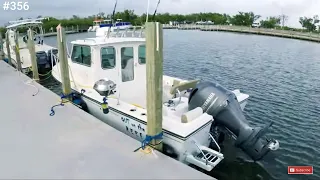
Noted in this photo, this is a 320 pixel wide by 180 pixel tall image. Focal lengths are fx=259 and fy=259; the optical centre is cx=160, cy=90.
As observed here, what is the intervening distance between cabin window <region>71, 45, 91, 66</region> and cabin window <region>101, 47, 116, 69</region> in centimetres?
36

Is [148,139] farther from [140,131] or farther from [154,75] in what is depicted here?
[154,75]

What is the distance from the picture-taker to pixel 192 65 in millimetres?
16906

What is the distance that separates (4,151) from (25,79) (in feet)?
19.4

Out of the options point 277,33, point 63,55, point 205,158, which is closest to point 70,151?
point 205,158

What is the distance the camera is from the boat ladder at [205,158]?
3.99m

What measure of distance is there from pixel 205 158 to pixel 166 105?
1.68 m

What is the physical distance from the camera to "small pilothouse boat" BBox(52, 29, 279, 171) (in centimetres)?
424

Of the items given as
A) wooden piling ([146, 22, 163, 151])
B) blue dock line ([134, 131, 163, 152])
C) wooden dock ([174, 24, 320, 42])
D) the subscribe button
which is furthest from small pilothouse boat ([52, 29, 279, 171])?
wooden dock ([174, 24, 320, 42])

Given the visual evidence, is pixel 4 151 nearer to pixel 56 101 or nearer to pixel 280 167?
pixel 56 101

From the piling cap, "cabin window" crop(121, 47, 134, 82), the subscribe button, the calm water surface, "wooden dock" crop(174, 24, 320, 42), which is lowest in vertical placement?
the subscribe button

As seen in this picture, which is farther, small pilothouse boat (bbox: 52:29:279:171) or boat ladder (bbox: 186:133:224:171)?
small pilothouse boat (bbox: 52:29:279:171)

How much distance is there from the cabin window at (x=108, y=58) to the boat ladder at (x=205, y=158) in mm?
2960

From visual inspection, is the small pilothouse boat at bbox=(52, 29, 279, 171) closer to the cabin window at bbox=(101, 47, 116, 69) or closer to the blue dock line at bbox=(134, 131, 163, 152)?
the cabin window at bbox=(101, 47, 116, 69)

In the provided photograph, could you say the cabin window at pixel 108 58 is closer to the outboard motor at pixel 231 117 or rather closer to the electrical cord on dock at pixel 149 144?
the outboard motor at pixel 231 117
